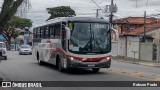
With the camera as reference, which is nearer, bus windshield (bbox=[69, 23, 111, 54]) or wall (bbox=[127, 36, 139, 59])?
bus windshield (bbox=[69, 23, 111, 54])

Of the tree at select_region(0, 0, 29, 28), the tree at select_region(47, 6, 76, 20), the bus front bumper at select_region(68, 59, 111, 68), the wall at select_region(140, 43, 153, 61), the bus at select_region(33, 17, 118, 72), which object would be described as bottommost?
the wall at select_region(140, 43, 153, 61)

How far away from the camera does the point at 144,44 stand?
38.9m

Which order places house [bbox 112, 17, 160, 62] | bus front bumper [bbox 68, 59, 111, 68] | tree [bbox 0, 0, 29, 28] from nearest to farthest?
tree [bbox 0, 0, 29, 28]
bus front bumper [bbox 68, 59, 111, 68]
house [bbox 112, 17, 160, 62]

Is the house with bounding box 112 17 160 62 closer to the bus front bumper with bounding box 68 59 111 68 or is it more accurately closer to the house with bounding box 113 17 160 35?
the house with bounding box 113 17 160 35

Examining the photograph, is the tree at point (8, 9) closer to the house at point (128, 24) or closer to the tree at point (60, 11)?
the house at point (128, 24)

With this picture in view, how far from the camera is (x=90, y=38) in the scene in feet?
61.8

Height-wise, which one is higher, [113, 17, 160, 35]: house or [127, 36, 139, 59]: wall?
[113, 17, 160, 35]: house

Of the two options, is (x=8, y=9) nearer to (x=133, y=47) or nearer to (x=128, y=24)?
(x=133, y=47)

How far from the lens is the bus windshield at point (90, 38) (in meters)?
18.6

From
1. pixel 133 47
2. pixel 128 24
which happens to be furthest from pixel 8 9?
pixel 128 24

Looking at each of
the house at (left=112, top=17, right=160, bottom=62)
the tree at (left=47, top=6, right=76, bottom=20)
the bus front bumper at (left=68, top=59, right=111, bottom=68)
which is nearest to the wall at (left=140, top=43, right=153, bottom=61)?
the house at (left=112, top=17, right=160, bottom=62)

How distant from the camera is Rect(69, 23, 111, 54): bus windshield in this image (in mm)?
18641

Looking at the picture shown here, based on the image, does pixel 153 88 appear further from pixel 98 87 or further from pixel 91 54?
pixel 91 54

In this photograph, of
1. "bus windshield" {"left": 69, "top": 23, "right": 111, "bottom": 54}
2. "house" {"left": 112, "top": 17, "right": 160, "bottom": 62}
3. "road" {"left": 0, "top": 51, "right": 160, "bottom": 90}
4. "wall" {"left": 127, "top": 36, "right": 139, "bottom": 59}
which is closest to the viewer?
"road" {"left": 0, "top": 51, "right": 160, "bottom": 90}
